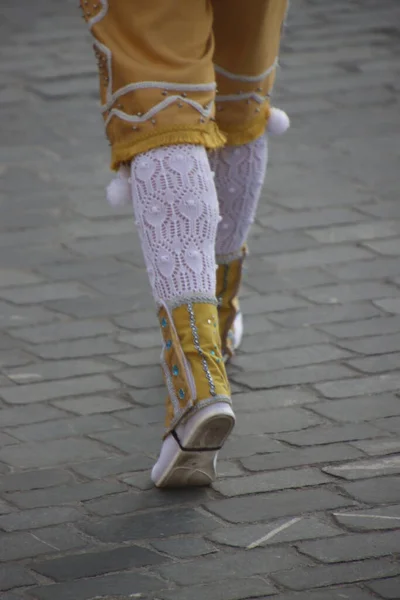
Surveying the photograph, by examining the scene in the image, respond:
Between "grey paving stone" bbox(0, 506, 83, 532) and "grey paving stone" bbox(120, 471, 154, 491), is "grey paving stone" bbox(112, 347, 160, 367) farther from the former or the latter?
"grey paving stone" bbox(0, 506, 83, 532)

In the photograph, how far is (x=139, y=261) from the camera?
13.8ft

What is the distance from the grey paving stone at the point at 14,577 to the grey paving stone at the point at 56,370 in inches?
37.6

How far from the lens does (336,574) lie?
95.9 inches

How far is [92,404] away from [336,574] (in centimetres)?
101

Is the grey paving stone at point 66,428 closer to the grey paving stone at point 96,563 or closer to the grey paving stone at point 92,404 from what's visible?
the grey paving stone at point 92,404

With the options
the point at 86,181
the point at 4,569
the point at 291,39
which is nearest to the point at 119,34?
the point at 4,569

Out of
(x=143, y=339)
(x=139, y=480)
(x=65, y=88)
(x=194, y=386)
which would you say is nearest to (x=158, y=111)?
(x=194, y=386)

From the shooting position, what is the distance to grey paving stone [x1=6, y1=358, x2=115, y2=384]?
342 centimetres

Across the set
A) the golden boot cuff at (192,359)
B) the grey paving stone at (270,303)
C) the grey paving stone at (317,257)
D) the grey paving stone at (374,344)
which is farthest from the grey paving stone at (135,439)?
the grey paving stone at (317,257)

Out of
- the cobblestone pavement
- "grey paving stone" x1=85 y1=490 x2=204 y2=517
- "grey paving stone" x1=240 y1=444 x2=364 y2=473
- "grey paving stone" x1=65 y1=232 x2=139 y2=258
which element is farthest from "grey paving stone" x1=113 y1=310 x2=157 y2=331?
"grey paving stone" x1=85 y1=490 x2=204 y2=517

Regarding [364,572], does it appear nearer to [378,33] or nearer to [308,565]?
[308,565]

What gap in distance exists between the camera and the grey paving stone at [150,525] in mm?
2631

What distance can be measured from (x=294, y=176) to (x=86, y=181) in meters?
0.80

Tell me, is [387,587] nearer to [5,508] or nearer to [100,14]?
[5,508]
